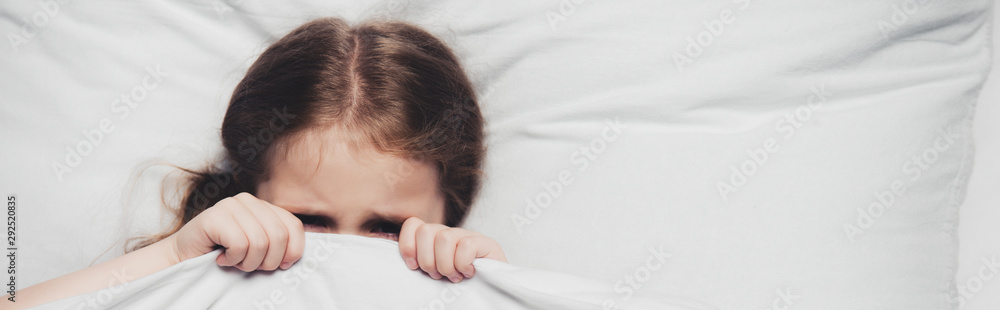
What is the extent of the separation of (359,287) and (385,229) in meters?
0.15

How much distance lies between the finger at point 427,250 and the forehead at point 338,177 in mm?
93

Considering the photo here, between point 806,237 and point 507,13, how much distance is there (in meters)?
0.50

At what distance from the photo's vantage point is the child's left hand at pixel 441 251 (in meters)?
0.64

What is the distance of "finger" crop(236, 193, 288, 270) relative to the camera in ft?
2.00

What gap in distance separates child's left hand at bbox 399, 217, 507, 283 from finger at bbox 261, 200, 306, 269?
0.10 meters
